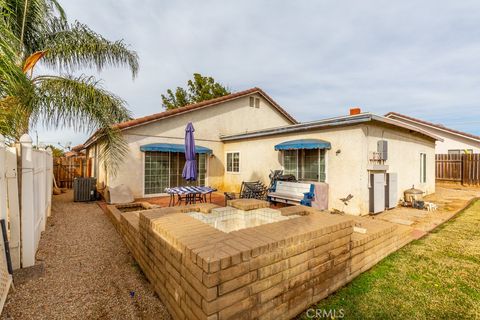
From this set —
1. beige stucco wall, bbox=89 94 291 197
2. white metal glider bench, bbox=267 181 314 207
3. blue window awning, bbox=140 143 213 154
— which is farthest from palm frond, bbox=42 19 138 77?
white metal glider bench, bbox=267 181 314 207

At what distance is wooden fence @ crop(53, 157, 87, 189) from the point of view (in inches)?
669

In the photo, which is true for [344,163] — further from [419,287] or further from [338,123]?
[419,287]

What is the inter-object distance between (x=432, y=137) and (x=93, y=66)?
17823mm

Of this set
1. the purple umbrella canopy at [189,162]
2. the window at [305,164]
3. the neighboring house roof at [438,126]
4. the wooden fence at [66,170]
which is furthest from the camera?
the neighboring house roof at [438,126]

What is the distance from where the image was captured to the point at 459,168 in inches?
712

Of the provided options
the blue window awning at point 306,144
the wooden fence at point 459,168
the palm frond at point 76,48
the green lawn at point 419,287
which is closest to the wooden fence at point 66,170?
the palm frond at point 76,48

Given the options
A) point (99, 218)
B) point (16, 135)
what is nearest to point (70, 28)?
point (16, 135)

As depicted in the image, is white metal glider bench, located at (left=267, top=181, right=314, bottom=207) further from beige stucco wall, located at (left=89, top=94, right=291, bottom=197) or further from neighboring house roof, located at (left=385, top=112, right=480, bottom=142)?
neighboring house roof, located at (left=385, top=112, right=480, bottom=142)

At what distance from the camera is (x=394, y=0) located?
8.56 m

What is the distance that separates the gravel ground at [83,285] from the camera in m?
3.06

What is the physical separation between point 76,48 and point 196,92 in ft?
78.9

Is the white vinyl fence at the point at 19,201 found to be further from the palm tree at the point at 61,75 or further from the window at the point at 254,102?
the window at the point at 254,102

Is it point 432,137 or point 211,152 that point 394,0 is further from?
point 211,152

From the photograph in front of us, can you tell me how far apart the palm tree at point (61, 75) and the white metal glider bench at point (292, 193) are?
279 inches
